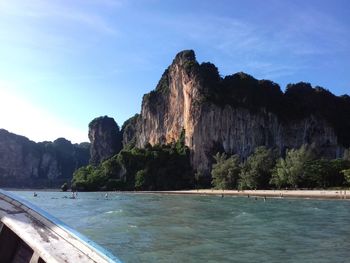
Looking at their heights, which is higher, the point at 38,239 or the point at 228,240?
the point at 38,239

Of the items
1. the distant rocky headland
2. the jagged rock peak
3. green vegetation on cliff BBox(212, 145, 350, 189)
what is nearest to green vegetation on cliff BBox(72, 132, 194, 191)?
the distant rocky headland

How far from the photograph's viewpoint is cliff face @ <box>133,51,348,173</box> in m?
126

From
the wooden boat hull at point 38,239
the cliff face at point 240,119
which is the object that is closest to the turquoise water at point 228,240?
the wooden boat hull at point 38,239

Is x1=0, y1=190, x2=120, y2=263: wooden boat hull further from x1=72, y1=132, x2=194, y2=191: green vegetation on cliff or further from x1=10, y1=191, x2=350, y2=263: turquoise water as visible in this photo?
x1=72, y1=132, x2=194, y2=191: green vegetation on cliff

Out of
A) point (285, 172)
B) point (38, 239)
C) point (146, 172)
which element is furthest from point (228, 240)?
point (146, 172)

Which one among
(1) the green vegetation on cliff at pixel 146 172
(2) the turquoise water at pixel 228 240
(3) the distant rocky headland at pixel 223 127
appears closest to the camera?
(2) the turquoise water at pixel 228 240

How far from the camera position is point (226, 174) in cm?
10006

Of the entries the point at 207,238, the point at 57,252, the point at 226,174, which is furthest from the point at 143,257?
the point at 226,174

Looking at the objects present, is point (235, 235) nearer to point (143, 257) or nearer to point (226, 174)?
point (143, 257)

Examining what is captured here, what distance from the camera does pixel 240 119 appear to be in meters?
127

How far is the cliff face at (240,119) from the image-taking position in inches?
4948

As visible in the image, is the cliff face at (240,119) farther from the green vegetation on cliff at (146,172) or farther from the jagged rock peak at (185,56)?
the green vegetation on cliff at (146,172)

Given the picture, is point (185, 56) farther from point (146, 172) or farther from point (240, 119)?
point (146, 172)

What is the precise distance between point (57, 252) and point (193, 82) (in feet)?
430
